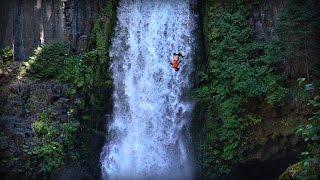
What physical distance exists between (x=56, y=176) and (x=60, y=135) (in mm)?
1371

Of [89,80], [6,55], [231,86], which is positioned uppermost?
[6,55]

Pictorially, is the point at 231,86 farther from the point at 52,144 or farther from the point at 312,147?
the point at 312,147

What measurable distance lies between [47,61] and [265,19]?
820 centimetres

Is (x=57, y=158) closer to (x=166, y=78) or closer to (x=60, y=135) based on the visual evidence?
(x=60, y=135)

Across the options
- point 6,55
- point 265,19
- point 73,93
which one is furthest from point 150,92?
point 6,55

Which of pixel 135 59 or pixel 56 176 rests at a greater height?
pixel 135 59

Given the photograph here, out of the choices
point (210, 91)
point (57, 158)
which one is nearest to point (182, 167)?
point (210, 91)

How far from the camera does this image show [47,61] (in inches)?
617

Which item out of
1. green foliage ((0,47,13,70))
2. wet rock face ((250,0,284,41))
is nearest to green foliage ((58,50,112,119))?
green foliage ((0,47,13,70))

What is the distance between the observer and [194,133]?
1452 centimetres

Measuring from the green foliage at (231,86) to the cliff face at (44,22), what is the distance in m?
Answer: 5.04

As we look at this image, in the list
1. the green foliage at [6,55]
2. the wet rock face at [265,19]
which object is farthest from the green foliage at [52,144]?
the wet rock face at [265,19]

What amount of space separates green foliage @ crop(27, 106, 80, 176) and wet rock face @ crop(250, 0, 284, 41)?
7.14 m

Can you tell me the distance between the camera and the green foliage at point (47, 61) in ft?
50.6
